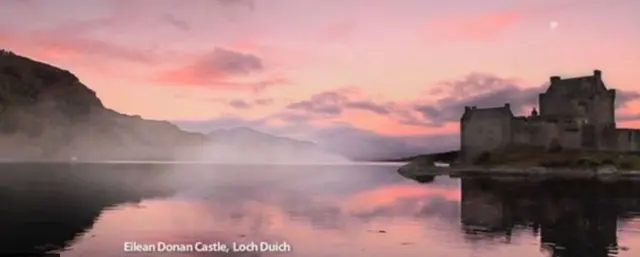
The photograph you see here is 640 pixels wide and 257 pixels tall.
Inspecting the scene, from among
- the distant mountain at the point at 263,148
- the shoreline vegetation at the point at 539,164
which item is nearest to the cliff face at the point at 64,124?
the distant mountain at the point at 263,148

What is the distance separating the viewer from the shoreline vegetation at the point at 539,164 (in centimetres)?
802

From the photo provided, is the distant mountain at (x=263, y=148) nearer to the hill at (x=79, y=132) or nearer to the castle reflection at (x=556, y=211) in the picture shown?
the hill at (x=79, y=132)

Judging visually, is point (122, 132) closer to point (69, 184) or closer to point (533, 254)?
point (533, 254)

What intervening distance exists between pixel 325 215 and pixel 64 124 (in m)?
3.33

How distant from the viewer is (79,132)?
7930mm

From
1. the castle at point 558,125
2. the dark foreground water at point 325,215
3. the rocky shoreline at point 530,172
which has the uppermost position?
the castle at point 558,125

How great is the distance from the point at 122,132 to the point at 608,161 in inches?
234

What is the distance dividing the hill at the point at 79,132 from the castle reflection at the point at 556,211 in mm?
2431

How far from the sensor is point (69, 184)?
41.0 feet

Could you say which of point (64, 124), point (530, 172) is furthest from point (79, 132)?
point (530, 172)

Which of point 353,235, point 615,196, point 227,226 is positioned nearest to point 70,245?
point 227,226

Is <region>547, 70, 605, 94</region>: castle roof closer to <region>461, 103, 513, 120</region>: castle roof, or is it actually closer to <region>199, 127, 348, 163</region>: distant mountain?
<region>461, 103, 513, 120</region>: castle roof

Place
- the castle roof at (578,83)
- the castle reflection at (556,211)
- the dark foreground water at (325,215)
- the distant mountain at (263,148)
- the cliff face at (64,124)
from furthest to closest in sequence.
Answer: the castle roof at (578,83), the cliff face at (64,124), the distant mountain at (263,148), the castle reflection at (556,211), the dark foreground water at (325,215)

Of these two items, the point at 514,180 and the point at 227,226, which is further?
the point at 514,180
